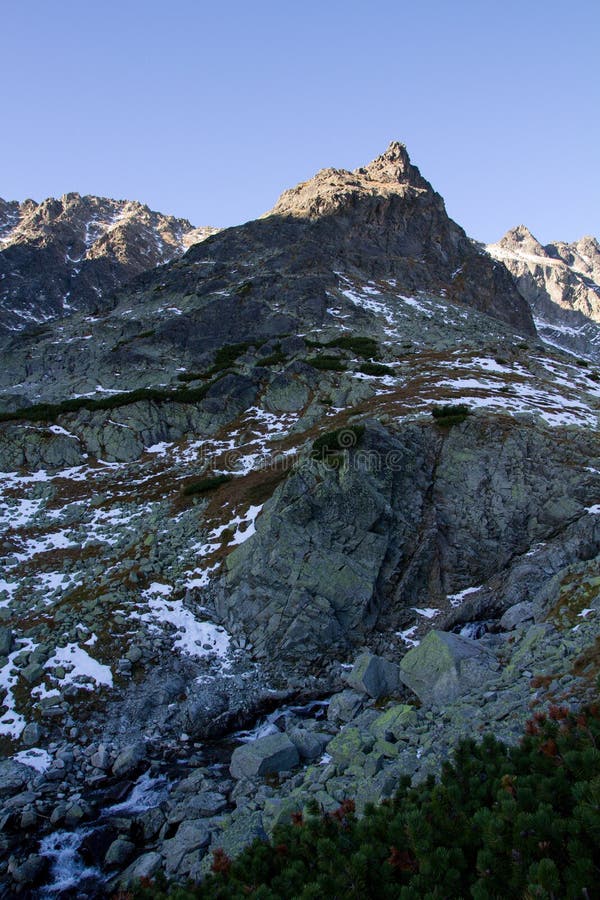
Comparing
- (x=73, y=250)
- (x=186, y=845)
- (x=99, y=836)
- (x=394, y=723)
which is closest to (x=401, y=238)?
(x=394, y=723)

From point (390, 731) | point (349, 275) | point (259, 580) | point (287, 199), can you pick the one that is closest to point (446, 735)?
point (390, 731)

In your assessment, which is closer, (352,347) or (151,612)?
(151,612)

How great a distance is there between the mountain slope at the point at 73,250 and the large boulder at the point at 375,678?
77222 millimetres

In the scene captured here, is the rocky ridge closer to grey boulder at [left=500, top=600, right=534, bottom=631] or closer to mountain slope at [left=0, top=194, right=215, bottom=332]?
grey boulder at [left=500, top=600, right=534, bottom=631]

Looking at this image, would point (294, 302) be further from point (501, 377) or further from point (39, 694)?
point (39, 694)

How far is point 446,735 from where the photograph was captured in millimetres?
11047

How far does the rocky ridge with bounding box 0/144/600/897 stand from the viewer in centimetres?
1212

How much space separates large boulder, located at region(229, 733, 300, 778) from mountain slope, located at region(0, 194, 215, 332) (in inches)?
3099

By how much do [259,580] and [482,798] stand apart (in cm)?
1470

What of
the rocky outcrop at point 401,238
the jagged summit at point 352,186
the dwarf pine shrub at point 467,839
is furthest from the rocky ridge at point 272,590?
the jagged summit at point 352,186

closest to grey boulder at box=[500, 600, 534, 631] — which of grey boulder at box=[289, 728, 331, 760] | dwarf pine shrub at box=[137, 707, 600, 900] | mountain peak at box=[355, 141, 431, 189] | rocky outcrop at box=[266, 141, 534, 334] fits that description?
grey boulder at box=[289, 728, 331, 760]

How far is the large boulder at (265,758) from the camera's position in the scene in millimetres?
13039

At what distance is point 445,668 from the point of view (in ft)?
47.4

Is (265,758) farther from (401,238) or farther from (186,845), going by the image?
(401,238)
